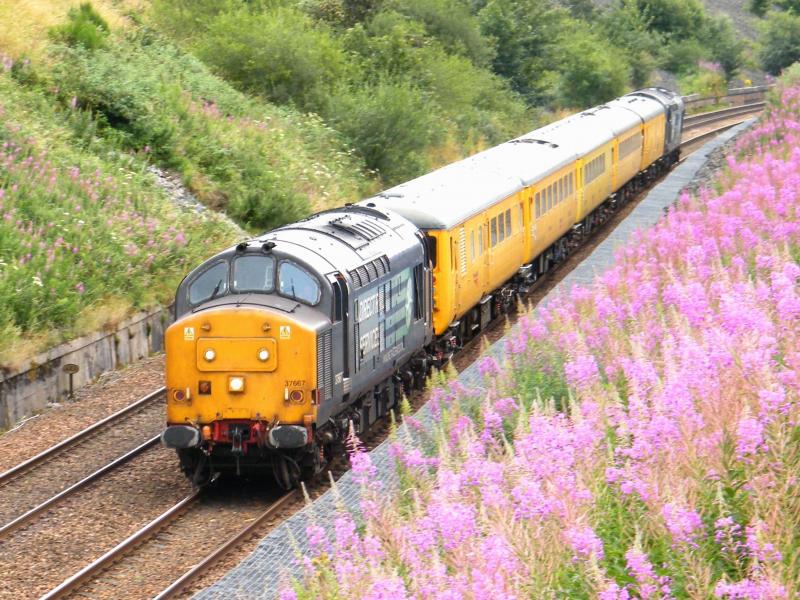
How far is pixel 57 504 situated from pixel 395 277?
510 centimetres

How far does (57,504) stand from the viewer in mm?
14453

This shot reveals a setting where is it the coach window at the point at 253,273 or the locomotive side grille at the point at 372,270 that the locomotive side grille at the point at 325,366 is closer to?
the coach window at the point at 253,273

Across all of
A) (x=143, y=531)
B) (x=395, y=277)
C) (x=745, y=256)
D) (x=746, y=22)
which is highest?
(x=745, y=256)

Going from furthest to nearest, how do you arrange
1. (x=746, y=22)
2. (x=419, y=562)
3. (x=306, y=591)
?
1. (x=746, y=22)
2. (x=306, y=591)
3. (x=419, y=562)

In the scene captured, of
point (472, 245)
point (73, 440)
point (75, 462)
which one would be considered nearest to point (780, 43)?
point (472, 245)

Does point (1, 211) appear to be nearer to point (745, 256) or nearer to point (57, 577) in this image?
point (57, 577)

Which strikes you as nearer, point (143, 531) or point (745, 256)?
point (143, 531)

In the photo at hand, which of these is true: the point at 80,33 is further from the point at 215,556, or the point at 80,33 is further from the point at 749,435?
the point at 749,435

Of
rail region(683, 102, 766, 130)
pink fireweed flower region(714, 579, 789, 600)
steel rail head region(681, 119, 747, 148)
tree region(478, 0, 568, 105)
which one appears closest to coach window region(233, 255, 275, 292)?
pink fireweed flower region(714, 579, 789, 600)

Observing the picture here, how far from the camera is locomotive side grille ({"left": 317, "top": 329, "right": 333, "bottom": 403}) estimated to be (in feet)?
→ 45.1

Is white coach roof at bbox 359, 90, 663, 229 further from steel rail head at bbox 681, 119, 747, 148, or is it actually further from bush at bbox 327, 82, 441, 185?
steel rail head at bbox 681, 119, 747, 148

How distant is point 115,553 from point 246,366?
2.35m

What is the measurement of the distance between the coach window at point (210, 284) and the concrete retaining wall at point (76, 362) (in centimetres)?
230

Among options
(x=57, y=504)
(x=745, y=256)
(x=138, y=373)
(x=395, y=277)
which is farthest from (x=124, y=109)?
(x=745, y=256)
